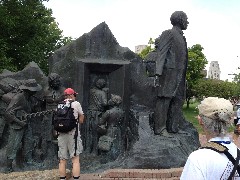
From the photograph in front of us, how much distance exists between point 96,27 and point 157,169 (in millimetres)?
3480

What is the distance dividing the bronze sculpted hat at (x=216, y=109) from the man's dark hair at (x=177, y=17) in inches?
263

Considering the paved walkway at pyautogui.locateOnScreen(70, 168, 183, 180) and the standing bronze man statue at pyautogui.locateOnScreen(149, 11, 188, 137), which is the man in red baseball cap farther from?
the standing bronze man statue at pyautogui.locateOnScreen(149, 11, 188, 137)

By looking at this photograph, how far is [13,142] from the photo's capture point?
823cm

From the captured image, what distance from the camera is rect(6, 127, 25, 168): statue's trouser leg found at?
322 inches

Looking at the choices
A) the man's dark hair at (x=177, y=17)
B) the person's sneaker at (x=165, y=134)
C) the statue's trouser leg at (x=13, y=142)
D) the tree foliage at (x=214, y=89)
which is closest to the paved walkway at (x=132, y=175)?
the person's sneaker at (x=165, y=134)

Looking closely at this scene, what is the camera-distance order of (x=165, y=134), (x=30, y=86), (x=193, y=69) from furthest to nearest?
(x=193, y=69) → (x=165, y=134) → (x=30, y=86)

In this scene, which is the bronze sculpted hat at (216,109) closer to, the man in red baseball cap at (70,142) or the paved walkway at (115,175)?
the man in red baseball cap at (70,142)

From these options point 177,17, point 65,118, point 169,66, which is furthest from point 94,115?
point 177,17

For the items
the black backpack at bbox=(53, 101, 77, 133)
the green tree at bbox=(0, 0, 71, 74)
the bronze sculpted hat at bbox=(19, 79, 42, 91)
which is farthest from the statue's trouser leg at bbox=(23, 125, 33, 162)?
the green tree at bbox=(0, 0, 71, 74)

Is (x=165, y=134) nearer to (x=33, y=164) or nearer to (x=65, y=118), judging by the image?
(x=33, y=164)

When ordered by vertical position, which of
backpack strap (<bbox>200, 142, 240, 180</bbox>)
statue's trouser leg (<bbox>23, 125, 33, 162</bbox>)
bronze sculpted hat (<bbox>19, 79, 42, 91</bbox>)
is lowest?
statue's trouser leg (<bbox>23, 125, 33, 162</bbox>)

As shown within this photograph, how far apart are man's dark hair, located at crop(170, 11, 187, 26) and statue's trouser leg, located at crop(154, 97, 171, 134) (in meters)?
1.78

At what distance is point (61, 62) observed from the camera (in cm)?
920

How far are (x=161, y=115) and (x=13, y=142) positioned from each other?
3.31 meters
